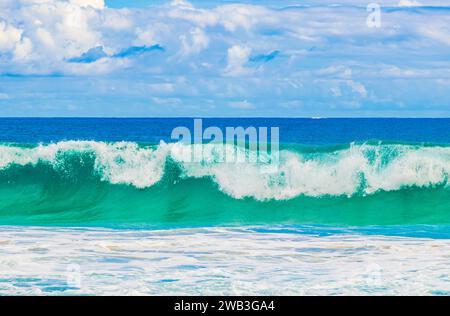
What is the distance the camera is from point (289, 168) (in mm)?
18656

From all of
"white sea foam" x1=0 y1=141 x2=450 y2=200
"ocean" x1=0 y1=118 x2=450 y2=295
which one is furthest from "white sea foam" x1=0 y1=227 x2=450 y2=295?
"white sea foam" x1=0 y1=141 x2=450 y2=200

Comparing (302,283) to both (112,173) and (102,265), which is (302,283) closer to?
(102,265)

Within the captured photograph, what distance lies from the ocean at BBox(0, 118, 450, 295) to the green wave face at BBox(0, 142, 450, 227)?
35 millimetres

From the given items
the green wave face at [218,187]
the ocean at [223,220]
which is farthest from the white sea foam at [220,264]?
the green wave face at [218,187]

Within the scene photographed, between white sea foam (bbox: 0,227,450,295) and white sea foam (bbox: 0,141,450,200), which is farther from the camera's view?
white sea foam (bbox: 0,141,450,200)

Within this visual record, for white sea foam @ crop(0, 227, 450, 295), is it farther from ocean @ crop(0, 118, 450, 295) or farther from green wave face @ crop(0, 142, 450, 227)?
green wave face @ crop(0, 142, 450, 227)

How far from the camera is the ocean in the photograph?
955cm

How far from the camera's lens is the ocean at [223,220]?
9547mm

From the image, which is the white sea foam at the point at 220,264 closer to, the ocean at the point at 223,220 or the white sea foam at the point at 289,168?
the ocean at the point at 223,220

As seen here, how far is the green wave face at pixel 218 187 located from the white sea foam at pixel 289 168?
1.0 inches

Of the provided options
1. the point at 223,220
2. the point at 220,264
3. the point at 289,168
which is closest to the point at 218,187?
the point at 289,168
